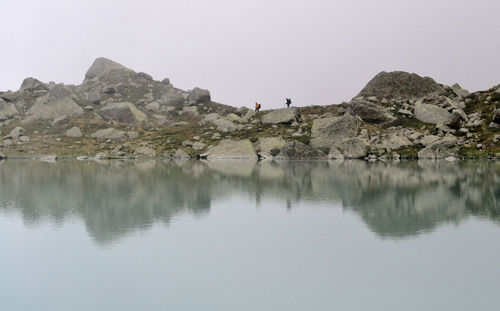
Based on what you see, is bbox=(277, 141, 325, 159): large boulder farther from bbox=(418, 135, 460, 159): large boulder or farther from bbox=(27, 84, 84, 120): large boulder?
bbox=(27, 84, 84, 120): large boulder

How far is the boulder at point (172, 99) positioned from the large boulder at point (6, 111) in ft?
173

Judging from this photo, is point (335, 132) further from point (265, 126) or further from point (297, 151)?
point (265, 126)

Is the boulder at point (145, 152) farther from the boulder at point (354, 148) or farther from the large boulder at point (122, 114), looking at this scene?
the boulder at point (354, 148)

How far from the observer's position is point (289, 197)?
112ft

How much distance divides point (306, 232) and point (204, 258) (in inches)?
266

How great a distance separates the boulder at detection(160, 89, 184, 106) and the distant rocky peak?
36.2 meters

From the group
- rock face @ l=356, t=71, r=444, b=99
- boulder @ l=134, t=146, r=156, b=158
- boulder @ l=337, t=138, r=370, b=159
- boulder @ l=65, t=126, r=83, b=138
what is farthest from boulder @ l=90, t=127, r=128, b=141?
rock face @ l=356, t=71, r=444, b=99

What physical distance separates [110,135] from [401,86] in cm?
8754

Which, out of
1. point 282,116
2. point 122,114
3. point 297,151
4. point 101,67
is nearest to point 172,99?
point 122,114

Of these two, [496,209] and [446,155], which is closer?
[496,209]

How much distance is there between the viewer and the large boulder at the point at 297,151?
9175 centimetres

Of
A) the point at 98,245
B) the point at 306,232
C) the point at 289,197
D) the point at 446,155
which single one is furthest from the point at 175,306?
the point at 446,155

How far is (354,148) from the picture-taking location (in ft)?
290

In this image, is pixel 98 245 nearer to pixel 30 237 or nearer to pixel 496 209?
pixel 30 237
